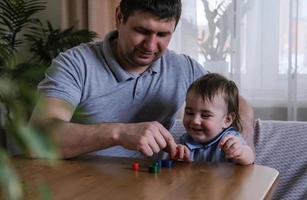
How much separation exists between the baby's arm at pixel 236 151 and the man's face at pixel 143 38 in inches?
16.8

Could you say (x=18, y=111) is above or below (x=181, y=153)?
above

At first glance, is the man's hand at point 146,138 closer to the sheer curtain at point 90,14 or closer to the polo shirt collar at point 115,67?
the polo shirt collar at point 115,67

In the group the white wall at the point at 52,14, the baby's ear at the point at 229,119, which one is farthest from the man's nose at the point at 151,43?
the white wall at the point at 52,14

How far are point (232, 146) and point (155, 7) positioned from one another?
21.2 inches

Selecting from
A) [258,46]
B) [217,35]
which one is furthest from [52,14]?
[258,46]

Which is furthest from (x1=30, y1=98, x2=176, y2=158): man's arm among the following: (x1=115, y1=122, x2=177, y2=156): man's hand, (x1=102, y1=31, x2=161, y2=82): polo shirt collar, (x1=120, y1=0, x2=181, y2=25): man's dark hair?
(x1=120, y1=0, x2=181, y2=25): man's dark hair

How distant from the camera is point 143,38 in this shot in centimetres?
161

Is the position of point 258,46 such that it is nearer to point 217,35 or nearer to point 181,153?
point 217,35

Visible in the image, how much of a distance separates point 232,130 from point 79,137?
0.48 metres

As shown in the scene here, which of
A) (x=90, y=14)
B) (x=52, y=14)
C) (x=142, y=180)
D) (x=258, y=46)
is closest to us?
(x=142, y=180)

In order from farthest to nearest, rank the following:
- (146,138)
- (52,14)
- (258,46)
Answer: (52,14), (258,46), (146,138)

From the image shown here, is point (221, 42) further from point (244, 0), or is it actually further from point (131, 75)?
point (131, 75)

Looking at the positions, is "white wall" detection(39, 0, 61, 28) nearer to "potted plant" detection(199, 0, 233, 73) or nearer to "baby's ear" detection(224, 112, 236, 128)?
"potted plant" detection(199, 0, 233, 73)

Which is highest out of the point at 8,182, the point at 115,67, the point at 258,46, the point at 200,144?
the point at 8,182
